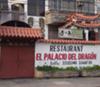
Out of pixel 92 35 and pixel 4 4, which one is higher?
pixel 4 4

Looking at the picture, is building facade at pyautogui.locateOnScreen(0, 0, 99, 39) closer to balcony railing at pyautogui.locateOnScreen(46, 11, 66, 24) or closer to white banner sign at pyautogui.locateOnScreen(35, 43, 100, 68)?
balcony railing at pyautogui.locateOnScreen(46, 11, 66, 24)

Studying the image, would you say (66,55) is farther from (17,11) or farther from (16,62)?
(17,11)

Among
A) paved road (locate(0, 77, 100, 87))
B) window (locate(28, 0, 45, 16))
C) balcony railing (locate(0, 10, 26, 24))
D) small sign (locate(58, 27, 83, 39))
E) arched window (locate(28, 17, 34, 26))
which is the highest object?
window (locate(28, 0, 45, 16))

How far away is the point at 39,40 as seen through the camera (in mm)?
A: 22984

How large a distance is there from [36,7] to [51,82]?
16.1 m

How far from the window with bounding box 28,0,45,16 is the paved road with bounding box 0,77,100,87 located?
1432cm

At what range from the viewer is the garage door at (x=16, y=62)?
22.1 m

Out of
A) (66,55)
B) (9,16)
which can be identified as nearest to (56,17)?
(9,16)

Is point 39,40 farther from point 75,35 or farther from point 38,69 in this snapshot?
point 75,35

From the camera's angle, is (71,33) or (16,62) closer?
(16,62)

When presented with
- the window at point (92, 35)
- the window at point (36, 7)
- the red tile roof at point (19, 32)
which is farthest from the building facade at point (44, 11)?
the red tile roof at point (19, 32)

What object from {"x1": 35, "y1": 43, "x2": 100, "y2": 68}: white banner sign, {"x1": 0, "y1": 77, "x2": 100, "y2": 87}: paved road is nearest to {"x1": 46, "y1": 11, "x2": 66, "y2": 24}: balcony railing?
{"x1": 35, "y1": 43, "x2": 100, "y2": 68}: white banner sign

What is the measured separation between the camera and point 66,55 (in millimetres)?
23812

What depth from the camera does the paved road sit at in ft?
64.2
